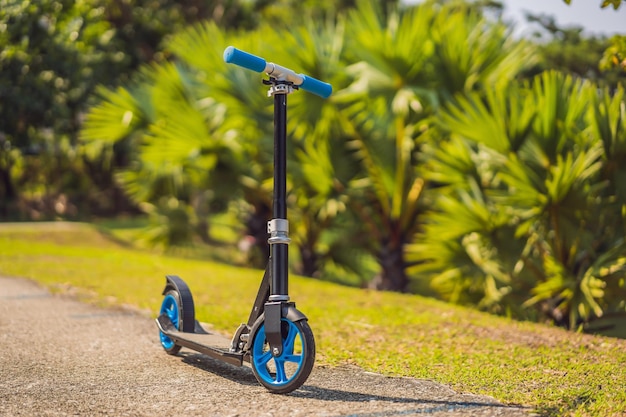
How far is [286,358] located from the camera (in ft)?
13.4

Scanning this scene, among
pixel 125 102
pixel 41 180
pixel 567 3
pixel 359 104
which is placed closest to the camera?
pixel 567 3

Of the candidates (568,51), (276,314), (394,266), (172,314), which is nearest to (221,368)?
(172,314)

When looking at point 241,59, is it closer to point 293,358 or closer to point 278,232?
point 278,232

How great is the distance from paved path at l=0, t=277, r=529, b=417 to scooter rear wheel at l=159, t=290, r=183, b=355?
0.22 feet

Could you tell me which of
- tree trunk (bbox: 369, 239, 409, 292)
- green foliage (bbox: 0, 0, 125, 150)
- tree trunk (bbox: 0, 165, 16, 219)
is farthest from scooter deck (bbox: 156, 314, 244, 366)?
tree trunk (bbox: 0, 165, 16, 219)

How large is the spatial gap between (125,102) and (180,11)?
28.5ft

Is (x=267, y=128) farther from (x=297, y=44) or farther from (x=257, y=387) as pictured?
(x=257, y=387)

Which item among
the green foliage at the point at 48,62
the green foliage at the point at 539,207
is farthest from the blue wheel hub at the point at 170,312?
the green foliage at the point at 48,62

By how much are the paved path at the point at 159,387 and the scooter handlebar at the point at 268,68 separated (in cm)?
A: 177

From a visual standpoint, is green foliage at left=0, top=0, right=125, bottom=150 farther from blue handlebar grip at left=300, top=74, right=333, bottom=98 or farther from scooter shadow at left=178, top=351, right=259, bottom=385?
scooter shadow at left=178, top=351, right=259, bottom=385

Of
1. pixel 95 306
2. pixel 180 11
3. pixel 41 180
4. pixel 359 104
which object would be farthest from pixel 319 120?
pixel 41 180

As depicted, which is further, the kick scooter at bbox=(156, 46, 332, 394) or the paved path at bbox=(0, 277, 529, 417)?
the kick scooter at bbox=(156, 46, 332, 394)

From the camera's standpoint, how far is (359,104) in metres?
10.2

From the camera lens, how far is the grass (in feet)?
14.2
